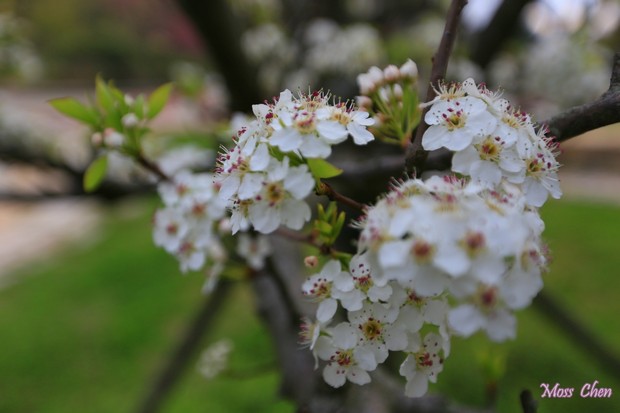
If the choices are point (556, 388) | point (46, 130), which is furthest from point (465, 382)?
point (46, 130)

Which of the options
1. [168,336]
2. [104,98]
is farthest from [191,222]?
[168,336]

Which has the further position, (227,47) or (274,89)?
(274,89)

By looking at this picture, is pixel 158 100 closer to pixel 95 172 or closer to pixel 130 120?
pixel 130 120

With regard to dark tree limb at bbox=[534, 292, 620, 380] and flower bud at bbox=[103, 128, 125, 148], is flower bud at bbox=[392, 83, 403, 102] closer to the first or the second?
flower bud at bbox=[103, 128, 125, 148]

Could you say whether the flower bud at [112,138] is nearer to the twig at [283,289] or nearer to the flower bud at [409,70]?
the twig at [283,289]

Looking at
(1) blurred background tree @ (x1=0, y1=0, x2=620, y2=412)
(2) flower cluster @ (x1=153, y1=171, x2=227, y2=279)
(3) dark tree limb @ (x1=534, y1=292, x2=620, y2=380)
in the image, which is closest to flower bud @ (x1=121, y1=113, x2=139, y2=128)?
(2) flower cluster @ (x1=153, y1=171, x2=227, y2=279)

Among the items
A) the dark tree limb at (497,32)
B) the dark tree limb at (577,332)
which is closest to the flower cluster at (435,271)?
the dark tree limb at (497,32)
